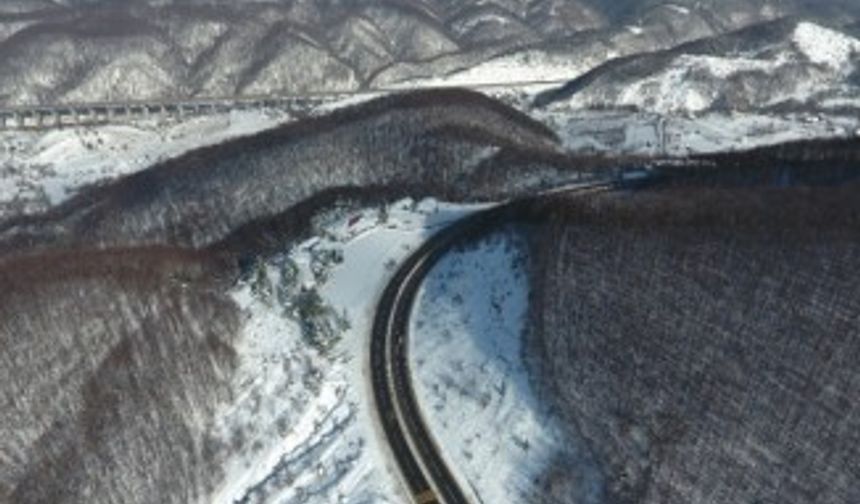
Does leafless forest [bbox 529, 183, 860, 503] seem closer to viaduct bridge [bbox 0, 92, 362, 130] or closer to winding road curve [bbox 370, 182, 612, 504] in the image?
winding road curve [bbox 370, 182, 612, 504]

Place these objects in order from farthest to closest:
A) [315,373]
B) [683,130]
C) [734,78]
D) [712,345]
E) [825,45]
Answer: [825,45], [734,78], [683,130], [315,373], [712,345]

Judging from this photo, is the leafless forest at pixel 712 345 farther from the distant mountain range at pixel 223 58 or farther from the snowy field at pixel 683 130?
the distant mountain range at pixel 223 58

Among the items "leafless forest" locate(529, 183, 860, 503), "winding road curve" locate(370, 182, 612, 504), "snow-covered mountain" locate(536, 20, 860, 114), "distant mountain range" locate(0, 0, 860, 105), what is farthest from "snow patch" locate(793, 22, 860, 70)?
"leafless forest" locate(529, 183, 860, 503)

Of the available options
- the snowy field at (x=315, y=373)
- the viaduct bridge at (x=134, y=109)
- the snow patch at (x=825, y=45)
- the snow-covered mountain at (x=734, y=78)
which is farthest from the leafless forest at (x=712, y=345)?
the snow patch at (x=825, y=45)

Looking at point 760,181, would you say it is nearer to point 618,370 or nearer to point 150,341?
point 618,370

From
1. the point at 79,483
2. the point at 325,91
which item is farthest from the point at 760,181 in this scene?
the point at 325,91

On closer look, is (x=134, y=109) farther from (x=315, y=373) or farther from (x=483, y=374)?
(x=483, y=374)

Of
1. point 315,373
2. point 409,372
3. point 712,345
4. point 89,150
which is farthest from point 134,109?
point 712,345
